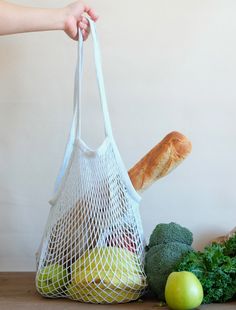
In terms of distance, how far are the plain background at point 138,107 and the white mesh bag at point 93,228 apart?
257 mm

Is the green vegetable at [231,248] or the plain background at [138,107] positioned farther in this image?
the plain background at [138,107]

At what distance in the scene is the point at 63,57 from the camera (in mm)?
1170

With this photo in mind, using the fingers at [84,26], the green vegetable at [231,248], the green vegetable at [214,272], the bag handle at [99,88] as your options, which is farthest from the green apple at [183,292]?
the fingers at [84,26]

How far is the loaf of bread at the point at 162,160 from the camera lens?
2.92ft

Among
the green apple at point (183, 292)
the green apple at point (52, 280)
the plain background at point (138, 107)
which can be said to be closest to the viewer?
the green apple at point (183, 292)

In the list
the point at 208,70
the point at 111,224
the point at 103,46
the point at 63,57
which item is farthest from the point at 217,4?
the point at 111,224

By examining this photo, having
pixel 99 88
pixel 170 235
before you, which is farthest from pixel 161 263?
pixel 99 88

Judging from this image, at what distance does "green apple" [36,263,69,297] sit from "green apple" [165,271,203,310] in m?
0.21

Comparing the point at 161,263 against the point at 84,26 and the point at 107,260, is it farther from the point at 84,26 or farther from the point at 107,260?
Answer: the point at 84,26

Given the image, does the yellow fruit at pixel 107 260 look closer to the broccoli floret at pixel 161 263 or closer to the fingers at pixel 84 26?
the broccoli floret at pixel 161 263

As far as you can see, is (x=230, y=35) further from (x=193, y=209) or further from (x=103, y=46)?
(x=193, y=209)

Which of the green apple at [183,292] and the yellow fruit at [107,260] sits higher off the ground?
the yellow fruit at [107,260]

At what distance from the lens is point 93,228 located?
87cm

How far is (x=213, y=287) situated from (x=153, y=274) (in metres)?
0.11
